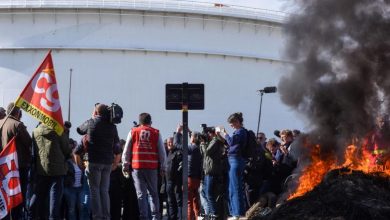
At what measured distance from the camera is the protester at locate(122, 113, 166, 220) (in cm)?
1209

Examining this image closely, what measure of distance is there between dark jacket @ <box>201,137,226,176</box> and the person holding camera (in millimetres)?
2416

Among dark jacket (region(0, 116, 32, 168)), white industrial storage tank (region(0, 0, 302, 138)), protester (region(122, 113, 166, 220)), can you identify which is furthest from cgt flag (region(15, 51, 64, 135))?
white industrial storage tank (region(0, 0, 302, 138))

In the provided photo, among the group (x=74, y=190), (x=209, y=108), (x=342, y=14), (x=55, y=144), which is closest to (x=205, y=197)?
(x=74, y=190)

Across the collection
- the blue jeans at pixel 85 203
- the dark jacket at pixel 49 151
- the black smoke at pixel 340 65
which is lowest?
the blue jeans at pixel 85 203

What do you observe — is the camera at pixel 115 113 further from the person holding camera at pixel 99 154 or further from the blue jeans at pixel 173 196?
the blue jeans at pixel 173 196

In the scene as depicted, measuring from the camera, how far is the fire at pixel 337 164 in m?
10.8

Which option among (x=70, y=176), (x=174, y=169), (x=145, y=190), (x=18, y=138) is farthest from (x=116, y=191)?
(x=18, y=138)

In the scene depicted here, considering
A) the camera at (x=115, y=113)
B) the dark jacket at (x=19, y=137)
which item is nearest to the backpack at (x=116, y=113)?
the camera at (x=115, y=113)

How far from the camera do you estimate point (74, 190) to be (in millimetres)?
13273

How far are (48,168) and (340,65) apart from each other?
16.0 ft

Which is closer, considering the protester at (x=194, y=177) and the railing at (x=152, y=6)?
the protester at (x=194, y=177)

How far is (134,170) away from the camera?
12133 mm

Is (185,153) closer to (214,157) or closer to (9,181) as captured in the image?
(214,157)

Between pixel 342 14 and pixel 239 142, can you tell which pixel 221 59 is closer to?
pixel 239 142
